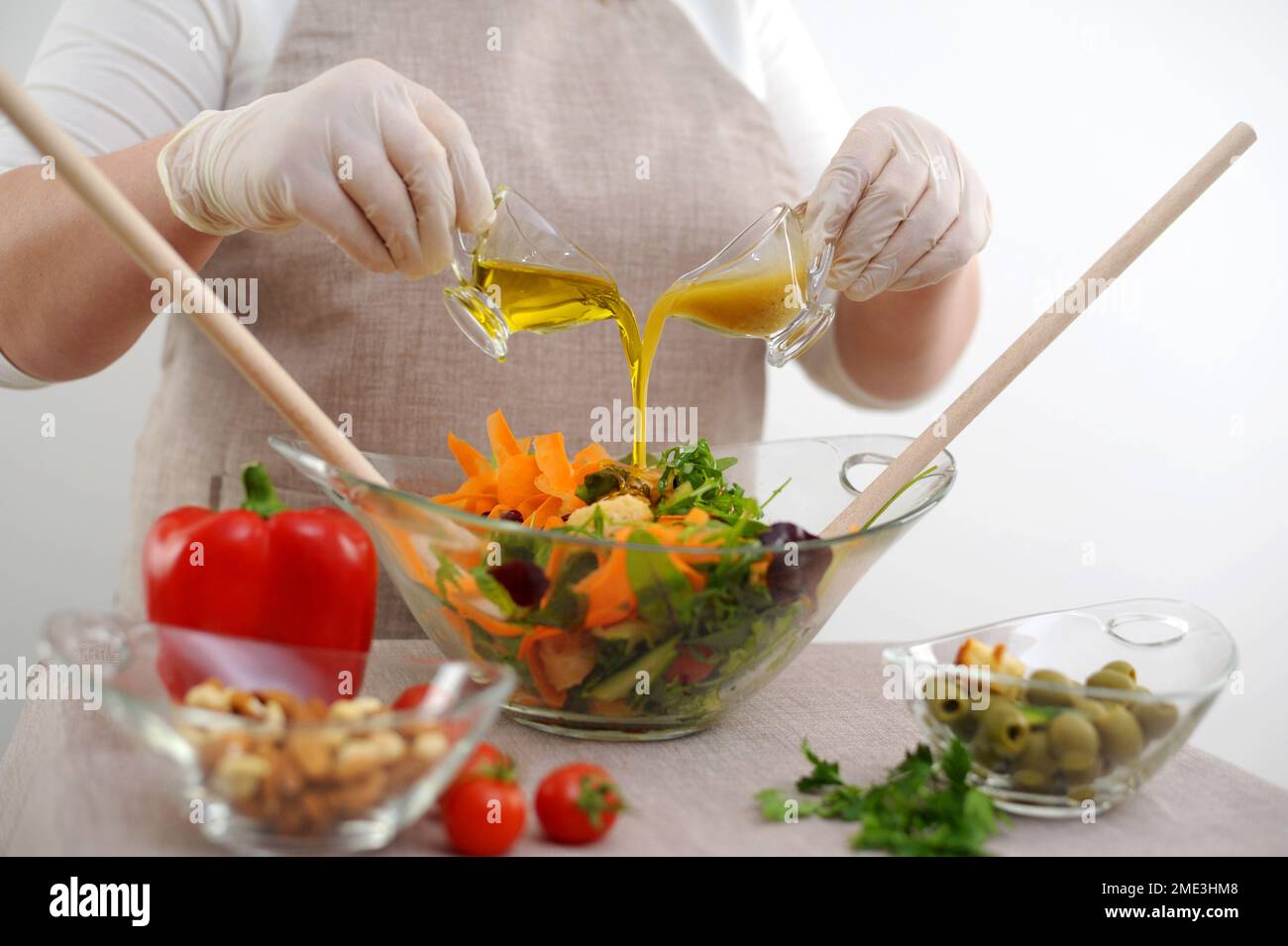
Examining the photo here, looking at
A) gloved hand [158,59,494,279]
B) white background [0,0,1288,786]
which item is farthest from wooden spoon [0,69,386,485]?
white background [0,0,1288,786]

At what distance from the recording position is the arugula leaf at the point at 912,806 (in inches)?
26.0

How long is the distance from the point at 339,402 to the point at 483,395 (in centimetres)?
17

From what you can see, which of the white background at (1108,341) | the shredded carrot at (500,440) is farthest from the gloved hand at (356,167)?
the white background at (1108,341)

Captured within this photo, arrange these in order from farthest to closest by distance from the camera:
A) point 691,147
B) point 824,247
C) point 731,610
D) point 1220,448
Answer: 1. point 1220,448
2. point 691,147
3. point 824,247
4. point 731,610

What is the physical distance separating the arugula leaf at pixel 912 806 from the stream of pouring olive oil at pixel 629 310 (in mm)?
376

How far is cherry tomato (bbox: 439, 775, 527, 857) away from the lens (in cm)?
62

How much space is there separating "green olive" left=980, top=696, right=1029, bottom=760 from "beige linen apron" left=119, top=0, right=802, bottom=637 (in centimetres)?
81

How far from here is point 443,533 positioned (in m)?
0.77

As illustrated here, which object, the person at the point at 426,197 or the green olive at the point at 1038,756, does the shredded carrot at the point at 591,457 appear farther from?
the green olive at the point at 1038,756

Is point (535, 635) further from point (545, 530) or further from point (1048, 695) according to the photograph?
point (1048, 695)

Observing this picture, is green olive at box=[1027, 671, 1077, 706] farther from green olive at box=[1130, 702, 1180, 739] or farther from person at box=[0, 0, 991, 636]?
person at box=[0, 0, 991, 636]

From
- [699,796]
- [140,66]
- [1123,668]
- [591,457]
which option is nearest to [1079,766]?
[1123,668]
